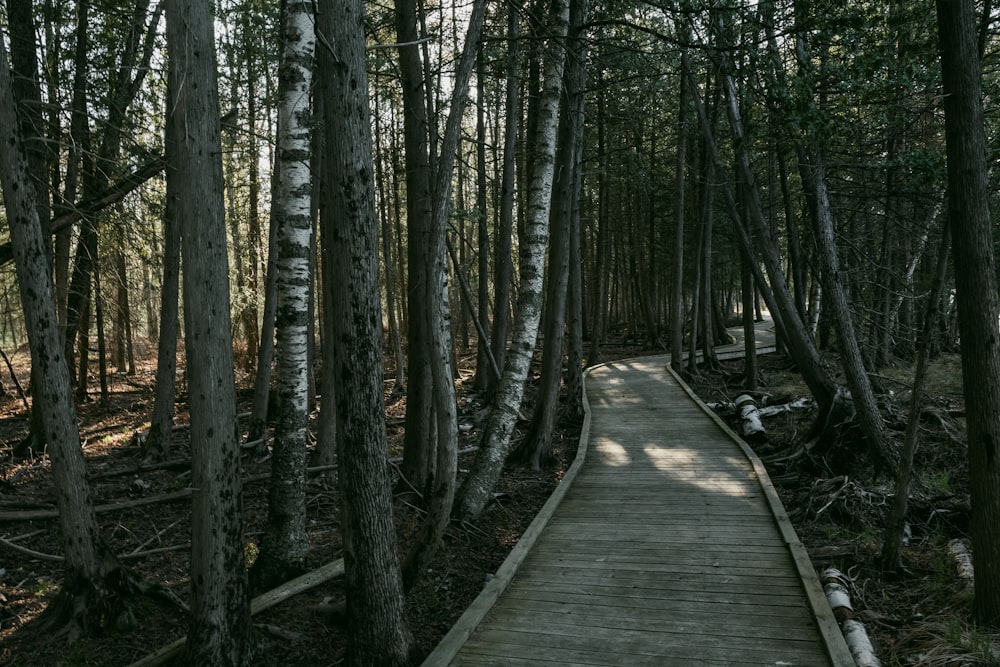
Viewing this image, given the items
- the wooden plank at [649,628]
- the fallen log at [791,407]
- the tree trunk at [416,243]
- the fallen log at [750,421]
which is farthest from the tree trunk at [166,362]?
the fallen log at [791,407]

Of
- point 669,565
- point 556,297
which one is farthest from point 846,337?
point 669,565

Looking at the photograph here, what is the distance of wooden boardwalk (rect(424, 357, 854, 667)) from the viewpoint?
4770 mm

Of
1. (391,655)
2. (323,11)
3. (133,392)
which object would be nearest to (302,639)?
(391,655)

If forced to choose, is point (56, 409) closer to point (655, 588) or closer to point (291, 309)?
point (291, 309)

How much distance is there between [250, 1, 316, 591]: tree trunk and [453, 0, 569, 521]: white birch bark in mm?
2145

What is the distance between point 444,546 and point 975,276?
220 inches


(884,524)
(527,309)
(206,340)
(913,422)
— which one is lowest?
(884,524)

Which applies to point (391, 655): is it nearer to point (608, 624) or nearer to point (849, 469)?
point (608, 624)

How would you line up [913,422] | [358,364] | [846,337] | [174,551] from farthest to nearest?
[846,337]
[174,551]
[913,422]
[358,364]

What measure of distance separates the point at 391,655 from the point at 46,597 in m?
3.86

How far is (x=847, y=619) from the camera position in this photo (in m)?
5.49

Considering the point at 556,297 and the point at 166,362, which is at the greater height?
the point at 556,297

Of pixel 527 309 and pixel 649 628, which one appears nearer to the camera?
pixel 649 628

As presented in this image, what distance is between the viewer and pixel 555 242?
1179 centimetres
